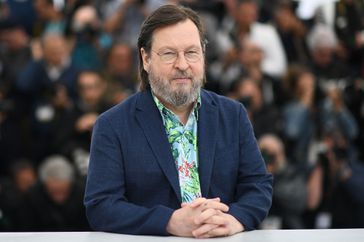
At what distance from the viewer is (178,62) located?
2.83 meters

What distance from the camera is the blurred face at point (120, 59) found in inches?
269

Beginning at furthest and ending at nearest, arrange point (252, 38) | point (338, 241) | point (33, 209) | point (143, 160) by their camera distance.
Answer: point (252, 38), point (33, 209), point (143, 160), point (338, 241)

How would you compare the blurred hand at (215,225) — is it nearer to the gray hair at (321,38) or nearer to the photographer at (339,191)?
the photographer at (339,191)

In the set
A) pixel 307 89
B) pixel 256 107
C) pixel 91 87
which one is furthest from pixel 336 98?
pixel 91 87

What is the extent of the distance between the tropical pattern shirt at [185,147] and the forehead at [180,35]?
22 centimetres

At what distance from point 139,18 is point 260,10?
104cm

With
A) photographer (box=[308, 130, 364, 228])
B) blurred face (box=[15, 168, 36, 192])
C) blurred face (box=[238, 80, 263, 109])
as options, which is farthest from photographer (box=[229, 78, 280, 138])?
blurred face (box=[15, 168, 36, 192])

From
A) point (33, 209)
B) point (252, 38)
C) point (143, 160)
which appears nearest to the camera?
point (143, 160)

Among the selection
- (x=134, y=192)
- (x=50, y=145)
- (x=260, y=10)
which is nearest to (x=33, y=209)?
(x=50, y=145)

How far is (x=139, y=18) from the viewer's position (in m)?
7.14

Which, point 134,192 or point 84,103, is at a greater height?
point 134,192

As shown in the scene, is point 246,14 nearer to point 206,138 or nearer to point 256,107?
point 256,107

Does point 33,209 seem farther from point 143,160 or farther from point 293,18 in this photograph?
point 143,160

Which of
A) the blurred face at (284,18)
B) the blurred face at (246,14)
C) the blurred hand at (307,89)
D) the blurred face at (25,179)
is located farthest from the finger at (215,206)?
the blurred face at (284,18)
